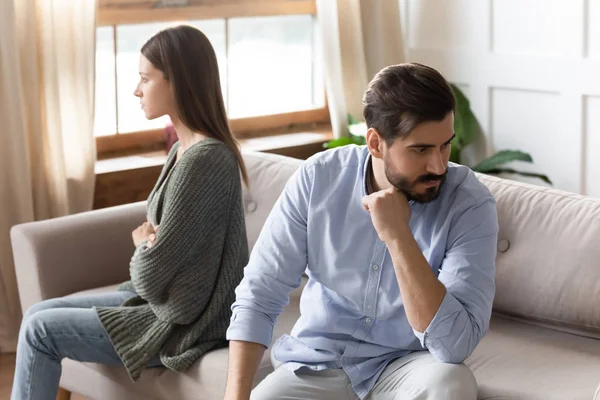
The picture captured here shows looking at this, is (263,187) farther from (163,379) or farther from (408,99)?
(408,99)

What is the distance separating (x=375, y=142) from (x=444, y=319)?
1.28 ft

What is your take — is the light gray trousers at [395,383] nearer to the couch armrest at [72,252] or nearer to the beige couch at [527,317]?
the beige couch at [527,317]

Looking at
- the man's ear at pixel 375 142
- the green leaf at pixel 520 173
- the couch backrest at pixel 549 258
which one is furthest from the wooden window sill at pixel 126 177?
the man's ear at pixel 375 142

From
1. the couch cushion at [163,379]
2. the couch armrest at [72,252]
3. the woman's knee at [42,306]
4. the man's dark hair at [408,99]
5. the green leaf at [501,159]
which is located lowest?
the couch cushion at [163,379]

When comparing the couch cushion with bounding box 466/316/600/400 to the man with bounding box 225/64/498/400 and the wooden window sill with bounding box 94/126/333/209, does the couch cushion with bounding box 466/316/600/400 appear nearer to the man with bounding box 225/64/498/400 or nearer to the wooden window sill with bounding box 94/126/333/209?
the man with bounding box 225/64/498/400

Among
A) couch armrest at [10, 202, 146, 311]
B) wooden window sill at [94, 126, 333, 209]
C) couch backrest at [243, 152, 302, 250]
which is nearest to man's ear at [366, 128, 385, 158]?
couch backrest at [243, 152, 302, 250]

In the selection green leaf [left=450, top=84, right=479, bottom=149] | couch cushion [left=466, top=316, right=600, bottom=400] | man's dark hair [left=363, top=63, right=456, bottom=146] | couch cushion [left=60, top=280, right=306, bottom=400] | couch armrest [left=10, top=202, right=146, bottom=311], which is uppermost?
man's dark hair [left=363, top=63, right=456, bottom=146]

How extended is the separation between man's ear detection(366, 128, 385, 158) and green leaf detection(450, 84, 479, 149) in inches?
97.1

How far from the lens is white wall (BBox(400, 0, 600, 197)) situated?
12.9 feet

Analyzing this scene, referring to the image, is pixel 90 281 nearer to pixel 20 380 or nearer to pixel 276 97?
pixel 20 380

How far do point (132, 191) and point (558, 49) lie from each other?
1889mm

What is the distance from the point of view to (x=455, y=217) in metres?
1.92

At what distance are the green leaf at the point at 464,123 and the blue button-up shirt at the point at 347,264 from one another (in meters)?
2.35

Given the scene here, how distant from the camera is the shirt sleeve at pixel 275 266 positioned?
6.58 feet
